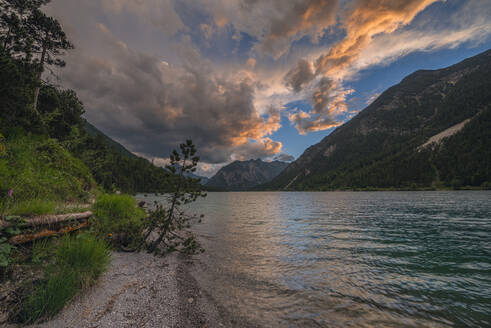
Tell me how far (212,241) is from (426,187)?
167965 mm

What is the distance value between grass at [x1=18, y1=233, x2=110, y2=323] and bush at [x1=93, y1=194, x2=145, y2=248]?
12.9 feet

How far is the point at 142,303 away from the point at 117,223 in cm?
647

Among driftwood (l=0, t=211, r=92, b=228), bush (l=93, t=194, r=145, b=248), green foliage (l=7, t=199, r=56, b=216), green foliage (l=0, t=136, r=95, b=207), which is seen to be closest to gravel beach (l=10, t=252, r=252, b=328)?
bush (l=93, t=194, r=145, b=248)

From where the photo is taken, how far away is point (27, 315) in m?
3.80

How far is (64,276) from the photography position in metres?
4.83

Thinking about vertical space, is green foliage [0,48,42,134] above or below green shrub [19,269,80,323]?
above

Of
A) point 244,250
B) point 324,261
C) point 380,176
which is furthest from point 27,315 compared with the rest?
point 380,176

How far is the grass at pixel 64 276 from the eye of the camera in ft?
13.0

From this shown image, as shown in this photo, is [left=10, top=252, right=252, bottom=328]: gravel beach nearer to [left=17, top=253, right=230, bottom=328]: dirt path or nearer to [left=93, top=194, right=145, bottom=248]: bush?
[left=17, top=253, right=230, bottom=328]: dirt path

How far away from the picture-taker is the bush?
9.99 meters

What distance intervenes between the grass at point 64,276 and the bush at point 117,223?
3.95 m

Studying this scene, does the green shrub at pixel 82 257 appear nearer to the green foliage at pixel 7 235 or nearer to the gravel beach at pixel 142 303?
the gravel beach at pixel 142 303

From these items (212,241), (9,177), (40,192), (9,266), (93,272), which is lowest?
(212,241)

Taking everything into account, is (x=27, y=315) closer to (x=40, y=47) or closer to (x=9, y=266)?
(x=9, y=266)
